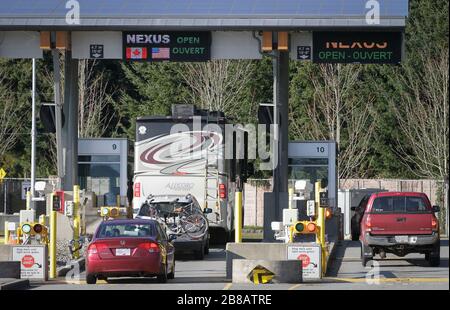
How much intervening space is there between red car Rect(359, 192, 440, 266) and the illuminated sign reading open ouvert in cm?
625

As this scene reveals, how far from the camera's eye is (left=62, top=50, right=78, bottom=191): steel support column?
37.6m

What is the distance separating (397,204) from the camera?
98.1 ft

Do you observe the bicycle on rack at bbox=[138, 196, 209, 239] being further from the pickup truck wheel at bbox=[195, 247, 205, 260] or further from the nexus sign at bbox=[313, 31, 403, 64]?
the nexus sign at bbox=[313, 31, 403, 64]

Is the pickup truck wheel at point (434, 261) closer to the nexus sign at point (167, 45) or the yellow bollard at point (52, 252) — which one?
the yellow bollard at point (52, 252)

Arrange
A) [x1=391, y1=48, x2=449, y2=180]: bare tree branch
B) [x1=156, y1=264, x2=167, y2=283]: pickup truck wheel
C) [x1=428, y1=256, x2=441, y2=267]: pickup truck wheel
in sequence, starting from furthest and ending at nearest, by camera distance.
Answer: [x1=391, y1=48, x2=449, y2=180]: bare tree branch < [x1=428, y1=256, x2=441, y2=267]: pickup truck wheel < [x1=156, y1=264, x2=167, y2=283]: pickup truck wheel

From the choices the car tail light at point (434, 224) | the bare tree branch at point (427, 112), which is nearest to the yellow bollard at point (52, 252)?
the car tail light at point (434, 224)

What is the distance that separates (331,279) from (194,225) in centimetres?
669

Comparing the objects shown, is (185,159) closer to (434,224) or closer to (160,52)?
(160,52)

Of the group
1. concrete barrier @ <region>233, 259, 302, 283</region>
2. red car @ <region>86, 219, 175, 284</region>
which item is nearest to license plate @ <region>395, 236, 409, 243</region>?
concrete barrier @ <region>233, 259, 302, 283</region>

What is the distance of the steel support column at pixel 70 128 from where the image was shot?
37.6 meters

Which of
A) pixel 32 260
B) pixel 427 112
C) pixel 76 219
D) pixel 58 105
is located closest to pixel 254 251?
pixel 32 260

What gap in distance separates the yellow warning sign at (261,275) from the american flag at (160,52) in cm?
1194
